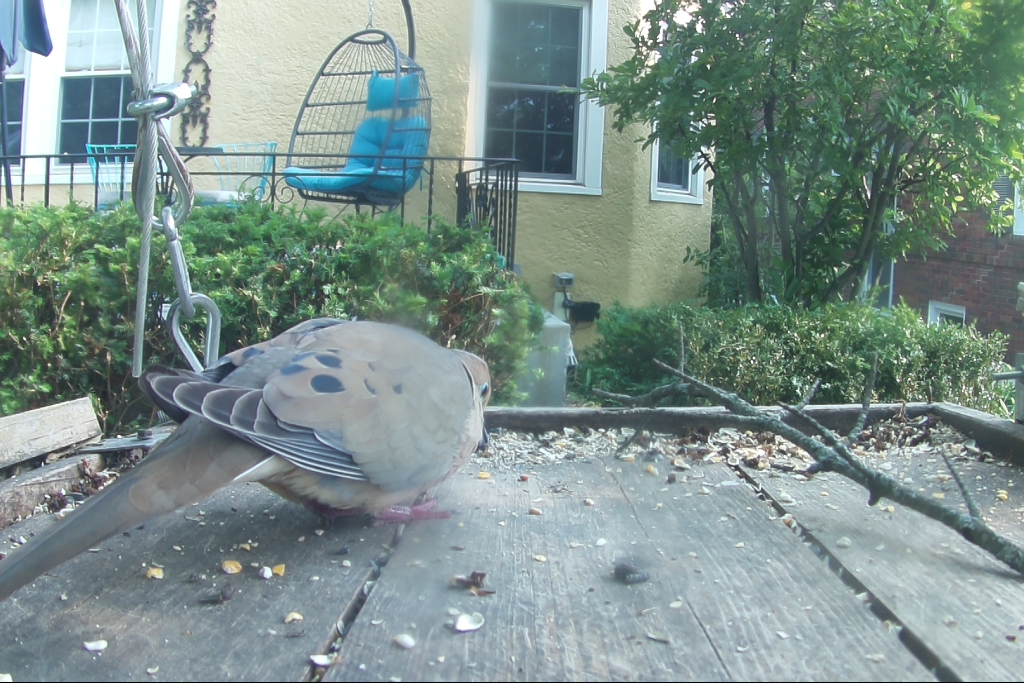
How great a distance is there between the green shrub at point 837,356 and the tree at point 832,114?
3.15ft

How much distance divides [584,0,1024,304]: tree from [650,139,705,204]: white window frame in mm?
1105

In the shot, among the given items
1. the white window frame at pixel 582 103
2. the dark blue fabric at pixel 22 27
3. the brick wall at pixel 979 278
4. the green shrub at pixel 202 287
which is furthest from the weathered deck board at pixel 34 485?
the brick wall at pixel 979 278

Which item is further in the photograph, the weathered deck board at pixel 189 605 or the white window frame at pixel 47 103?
the white window frame at pixel 47 103

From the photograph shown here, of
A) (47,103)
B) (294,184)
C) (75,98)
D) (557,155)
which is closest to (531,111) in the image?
(557,155)

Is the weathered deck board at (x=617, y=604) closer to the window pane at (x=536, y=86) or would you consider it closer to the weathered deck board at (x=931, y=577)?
the weathered deck board at (x=931, y=577)

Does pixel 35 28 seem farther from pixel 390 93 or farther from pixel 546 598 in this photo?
pixel 546 598

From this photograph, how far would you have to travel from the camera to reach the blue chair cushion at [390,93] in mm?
6445

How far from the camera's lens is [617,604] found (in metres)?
1.59

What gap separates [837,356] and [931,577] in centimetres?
356

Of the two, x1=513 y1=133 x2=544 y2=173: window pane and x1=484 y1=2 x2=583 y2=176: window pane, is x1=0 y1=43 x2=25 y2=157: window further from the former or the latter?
x1=513 y1=133 x2=544 y2=173: window pane

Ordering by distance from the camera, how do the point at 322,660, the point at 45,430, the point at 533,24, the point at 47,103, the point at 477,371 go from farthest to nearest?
the point at 47,103 < the point at 533,24 < the point at 45,430 < the point at 477,371 < the point at 322,660

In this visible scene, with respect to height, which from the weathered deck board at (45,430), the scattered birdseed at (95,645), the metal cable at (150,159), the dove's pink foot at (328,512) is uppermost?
the metal cable at (150,159)

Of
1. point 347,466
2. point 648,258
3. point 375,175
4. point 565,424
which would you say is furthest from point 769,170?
point 347,466

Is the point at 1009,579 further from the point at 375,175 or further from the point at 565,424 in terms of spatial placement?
the point at 375,175
